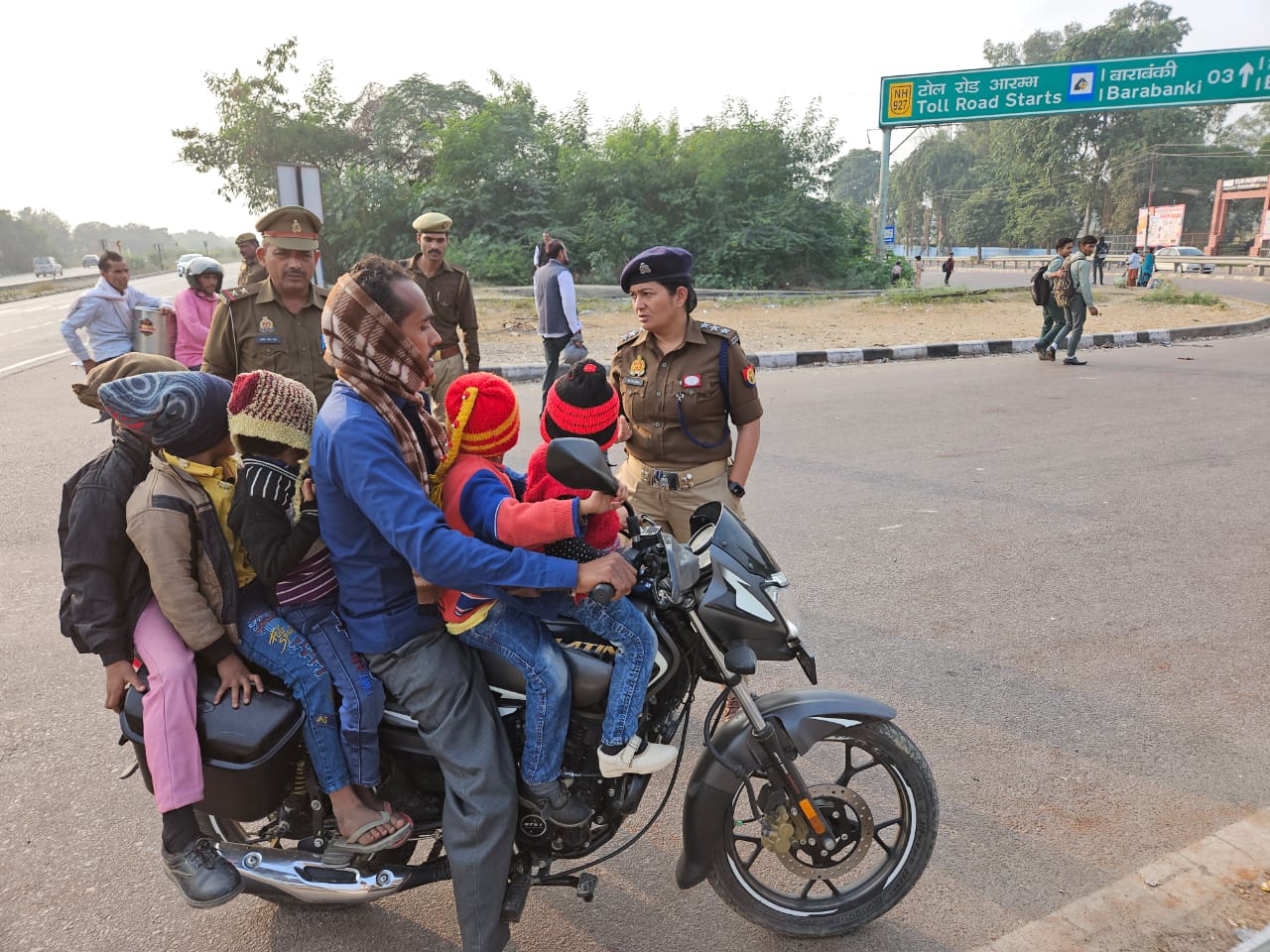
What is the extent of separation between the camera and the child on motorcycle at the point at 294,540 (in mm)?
1835

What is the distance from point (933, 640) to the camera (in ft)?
12.8

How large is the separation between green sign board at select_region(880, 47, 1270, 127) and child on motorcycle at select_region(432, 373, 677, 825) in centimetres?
2659

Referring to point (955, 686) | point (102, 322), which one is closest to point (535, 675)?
point (955, 686)

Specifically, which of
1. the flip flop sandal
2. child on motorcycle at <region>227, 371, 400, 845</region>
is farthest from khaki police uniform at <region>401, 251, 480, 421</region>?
the flip flop sandal

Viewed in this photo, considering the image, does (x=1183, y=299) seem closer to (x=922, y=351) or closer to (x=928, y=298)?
(x=928, y=298)

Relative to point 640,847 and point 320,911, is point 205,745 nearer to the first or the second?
point 320,911

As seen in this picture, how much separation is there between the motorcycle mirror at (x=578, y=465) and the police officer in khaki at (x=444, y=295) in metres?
4.93

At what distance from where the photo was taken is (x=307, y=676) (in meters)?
1.93

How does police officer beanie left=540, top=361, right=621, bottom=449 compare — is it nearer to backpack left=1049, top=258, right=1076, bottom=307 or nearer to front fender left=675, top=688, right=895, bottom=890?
front fender left=675, top=688, right=895, bottom=890

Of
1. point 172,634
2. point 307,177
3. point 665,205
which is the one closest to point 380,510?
point 172,634

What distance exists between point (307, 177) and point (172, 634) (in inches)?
251

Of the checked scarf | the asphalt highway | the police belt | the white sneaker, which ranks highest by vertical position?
the checked scarf

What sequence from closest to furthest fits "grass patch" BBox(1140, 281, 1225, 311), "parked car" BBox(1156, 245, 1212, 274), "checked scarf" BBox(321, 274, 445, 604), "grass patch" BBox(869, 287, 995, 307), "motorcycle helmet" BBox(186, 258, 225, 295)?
"checked scarf" BBox(321, 274, 445, 604) → "motorcycle helmet" BBox(186, 258, 225, 295) → "grass patch" BBox(1140, 281, 1225, 311) → "grass patch" BBox(869, 287, 995, 307) → "parked car" BBox(1156, 245, 1212, 274)

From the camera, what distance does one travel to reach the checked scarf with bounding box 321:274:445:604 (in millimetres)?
1775
